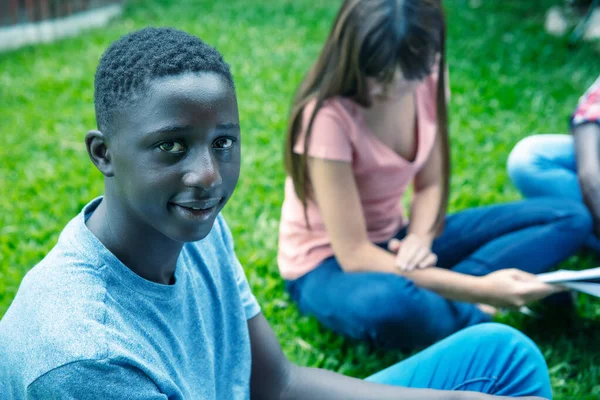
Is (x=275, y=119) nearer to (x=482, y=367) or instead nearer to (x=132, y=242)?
(x=482, y=367)

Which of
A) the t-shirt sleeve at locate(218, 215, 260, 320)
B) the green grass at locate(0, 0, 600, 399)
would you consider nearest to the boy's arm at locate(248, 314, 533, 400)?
the t-shirt sleeve at locate(218, 215, 260, 320)

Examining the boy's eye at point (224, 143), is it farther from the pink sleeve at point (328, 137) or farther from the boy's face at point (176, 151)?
the pink sleeve at point (328, 137)

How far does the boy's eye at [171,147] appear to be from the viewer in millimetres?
1050

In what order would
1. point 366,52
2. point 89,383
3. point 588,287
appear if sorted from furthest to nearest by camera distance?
point 366,52 → point 588,287 → point 89,383

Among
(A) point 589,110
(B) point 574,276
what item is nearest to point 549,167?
(A) point 589,110

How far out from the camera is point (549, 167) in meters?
2.89

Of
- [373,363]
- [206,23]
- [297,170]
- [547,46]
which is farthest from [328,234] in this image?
[206,23]

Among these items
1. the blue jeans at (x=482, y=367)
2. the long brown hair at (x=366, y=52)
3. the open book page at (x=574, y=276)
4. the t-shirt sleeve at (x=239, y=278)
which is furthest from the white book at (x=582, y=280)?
the t-shirt sleeve at (x=239, y=278)

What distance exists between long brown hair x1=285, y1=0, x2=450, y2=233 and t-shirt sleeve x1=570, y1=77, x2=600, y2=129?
799 mm

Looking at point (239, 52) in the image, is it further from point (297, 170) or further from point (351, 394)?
point (351, 394)

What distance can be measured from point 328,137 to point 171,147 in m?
1.12

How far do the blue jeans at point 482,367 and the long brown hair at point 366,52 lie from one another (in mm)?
788

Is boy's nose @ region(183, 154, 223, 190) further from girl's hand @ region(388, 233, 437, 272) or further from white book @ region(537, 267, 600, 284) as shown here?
girl's hand @ region(388, 233, 437, 272)

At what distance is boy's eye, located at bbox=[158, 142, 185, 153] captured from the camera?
3.44 ft
